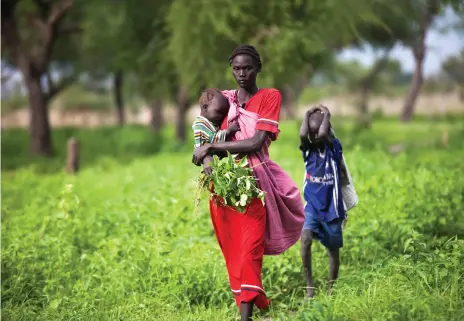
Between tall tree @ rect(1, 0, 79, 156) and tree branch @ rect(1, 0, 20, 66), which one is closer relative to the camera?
tree branch @ rect(1, 0, 20, 66)

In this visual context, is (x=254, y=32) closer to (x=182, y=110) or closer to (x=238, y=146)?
(x=182, y=110)

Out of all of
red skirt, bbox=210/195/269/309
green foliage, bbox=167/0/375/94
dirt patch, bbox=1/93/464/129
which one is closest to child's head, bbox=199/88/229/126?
red skirt, bbox=210/195/269/309

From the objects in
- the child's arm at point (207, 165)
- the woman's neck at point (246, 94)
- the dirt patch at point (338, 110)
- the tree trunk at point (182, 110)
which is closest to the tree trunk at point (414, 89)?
the dirt patch at point (338, 110)

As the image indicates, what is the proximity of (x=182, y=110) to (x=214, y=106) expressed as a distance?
18157 mm

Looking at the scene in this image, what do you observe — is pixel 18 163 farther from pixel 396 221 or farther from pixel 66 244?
pixel 396 221

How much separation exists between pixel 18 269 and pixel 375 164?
7.31 m

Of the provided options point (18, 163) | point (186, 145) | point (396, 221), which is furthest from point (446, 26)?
point (396, 221)

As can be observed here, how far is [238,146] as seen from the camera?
4.51 m

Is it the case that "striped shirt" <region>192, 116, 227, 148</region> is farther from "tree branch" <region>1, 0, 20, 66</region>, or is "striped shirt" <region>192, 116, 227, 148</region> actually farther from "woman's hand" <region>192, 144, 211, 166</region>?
"tree branch" <region>1, 0, 20, 66</region>

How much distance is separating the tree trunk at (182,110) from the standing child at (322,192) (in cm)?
1604

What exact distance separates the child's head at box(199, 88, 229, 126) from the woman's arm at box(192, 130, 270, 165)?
227 millimetres

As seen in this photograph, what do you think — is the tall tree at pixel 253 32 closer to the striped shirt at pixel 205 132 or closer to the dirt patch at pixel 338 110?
the striped shirt at pixel 205 132

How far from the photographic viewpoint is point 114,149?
24.4 meters

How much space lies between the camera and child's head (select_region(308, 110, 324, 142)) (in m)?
5.57
